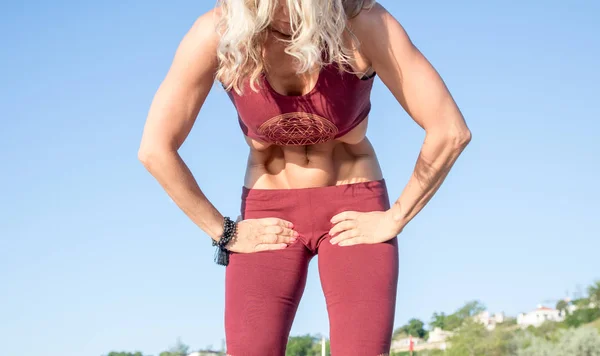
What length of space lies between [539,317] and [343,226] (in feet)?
170

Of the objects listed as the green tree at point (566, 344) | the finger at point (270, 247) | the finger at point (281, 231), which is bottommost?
the finger at point (270, 247)

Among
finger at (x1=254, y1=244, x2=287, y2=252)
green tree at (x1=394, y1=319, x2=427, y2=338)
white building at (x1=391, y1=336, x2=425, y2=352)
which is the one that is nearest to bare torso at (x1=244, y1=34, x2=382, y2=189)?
finger at (x1=254, y1=244, x2=287, y2=252)

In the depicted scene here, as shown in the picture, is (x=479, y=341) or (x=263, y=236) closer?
(x=263, y=236)

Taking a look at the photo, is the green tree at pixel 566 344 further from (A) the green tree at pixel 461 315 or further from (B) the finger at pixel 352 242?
(B) the finger at pixel 352 242

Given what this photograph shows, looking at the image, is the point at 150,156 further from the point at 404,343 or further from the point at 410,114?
the point at 404,343

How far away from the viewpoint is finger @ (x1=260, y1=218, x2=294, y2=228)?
3469 millimetres

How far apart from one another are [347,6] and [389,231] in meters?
0.93

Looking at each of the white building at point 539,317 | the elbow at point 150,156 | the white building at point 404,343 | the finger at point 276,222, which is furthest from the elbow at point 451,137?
the white building at point 404,343

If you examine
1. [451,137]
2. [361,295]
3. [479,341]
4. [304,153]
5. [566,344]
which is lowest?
[361,295]

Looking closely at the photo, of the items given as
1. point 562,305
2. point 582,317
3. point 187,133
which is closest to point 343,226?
point 187,133

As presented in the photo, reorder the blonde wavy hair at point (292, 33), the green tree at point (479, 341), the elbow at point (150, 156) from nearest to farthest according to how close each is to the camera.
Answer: the blonde wavy hair at point (292, 33), the elbow at point (150, 156), the green tree at point (479, 341)

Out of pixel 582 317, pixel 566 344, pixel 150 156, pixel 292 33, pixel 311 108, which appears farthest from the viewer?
pixel 582 317

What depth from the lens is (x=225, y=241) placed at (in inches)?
137

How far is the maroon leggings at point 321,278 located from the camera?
324 cm
